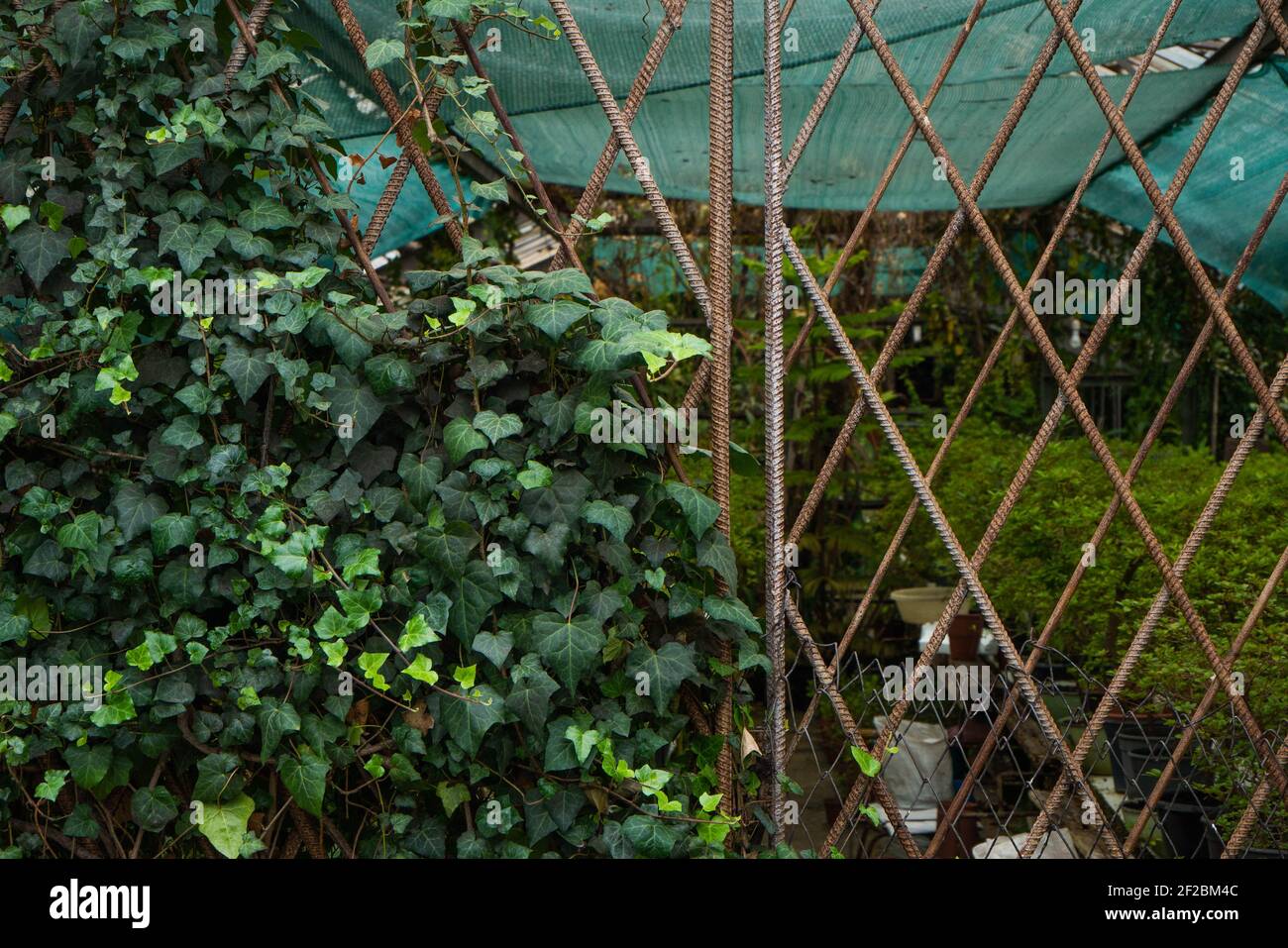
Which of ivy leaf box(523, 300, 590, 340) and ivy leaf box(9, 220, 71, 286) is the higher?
ivy leaf box(9, 220, 71, 286)

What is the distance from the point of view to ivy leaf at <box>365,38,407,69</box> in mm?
1764

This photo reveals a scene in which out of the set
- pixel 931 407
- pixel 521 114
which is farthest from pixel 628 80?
pixel 931 407

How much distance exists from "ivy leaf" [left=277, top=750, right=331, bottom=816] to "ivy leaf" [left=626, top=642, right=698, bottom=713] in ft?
1.64

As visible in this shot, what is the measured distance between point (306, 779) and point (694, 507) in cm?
74

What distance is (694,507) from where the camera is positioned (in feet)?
6.07

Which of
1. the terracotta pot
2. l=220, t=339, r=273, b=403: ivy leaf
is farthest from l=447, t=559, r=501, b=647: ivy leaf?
the terracotta pot

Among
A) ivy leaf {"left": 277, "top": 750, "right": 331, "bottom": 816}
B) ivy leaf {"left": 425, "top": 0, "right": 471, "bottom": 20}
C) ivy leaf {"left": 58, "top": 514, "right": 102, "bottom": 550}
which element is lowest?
ivy leaf {"left": 277, "top": 750, "right": 331, "bottom": 816}

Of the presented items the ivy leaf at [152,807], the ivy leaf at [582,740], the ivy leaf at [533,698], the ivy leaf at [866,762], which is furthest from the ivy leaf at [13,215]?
the ivy leaf at [866,762]

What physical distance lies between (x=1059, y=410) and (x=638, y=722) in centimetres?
97

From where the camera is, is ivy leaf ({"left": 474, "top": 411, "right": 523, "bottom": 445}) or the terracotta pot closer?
ivy leaf ({"left": 474, "top": 411, "right": 523, "bottom": 445})

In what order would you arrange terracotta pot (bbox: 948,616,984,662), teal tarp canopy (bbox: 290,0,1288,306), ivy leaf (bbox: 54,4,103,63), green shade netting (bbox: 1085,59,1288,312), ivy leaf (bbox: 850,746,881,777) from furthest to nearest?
1. terracotta pot (bbox: 948,616,984,662)
2. green shade netting (bbox: 1085,59,1288,312)
3. teal tarp canopy (bbox: 290,0,1288,306)
4. ivy leaf (bbox: 850,746,881,777)
5. ivy leaf (bbox: 54,4,103,63)

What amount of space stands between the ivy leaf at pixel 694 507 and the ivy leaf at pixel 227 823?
83 centimetres

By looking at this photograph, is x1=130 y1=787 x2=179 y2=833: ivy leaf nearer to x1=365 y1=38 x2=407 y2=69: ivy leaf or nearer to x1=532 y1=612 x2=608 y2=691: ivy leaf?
x1=532 y1=612 x2=608 y2=691: ivy leaf

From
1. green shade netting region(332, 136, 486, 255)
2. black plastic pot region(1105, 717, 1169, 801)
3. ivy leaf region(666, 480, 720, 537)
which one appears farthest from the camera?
green shade netting region(332, 136, 486, 255)
